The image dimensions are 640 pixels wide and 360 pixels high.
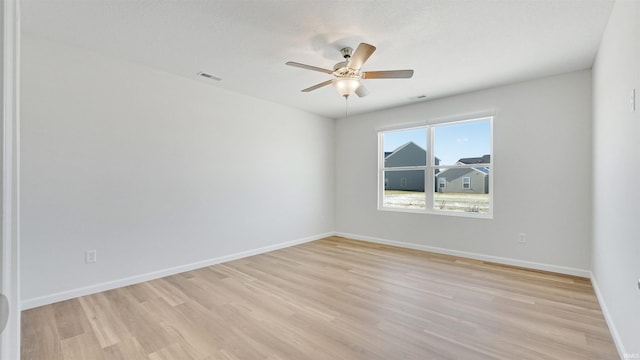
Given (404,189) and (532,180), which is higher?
(532,180)

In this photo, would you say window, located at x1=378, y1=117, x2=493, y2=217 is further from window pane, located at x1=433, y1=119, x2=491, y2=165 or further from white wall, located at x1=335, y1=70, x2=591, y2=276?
white wall, located at x1=335, y1=70, x2=591, y2=276

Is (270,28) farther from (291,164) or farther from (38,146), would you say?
(291,164)

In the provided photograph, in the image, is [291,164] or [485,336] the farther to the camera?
[291,164]

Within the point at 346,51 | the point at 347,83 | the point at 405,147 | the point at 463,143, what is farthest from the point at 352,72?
the point at 405,147

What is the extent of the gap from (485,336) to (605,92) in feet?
8.03

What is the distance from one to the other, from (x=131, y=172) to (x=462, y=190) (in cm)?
466

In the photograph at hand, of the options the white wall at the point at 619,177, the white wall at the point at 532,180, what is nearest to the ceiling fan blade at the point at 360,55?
the white wall at the point at 619,177

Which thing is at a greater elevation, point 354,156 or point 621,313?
point 354,156

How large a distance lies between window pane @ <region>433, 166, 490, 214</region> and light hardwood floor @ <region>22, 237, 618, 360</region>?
3.51 feet

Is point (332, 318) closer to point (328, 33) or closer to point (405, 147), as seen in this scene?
point (328, 33)

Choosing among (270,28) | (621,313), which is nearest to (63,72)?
(270,28)

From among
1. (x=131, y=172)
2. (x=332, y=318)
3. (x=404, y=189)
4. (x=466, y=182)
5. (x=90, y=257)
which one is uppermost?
(x=131, y=172)

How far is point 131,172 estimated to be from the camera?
326 centimetres

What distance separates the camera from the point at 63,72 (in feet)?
9.25
